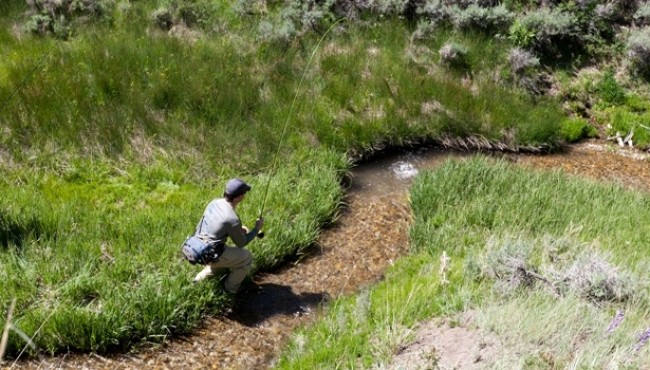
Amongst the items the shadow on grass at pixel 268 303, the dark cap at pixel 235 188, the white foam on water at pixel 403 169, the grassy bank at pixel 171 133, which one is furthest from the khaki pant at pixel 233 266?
the white foam on water at pixel 403 169

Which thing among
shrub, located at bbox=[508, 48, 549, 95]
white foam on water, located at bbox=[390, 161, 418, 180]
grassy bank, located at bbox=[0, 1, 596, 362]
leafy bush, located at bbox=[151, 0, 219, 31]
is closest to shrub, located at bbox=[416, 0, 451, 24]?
grassy bank, located at bbox=[0, 1, 596, 362]

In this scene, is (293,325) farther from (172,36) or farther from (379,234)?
(172,36)

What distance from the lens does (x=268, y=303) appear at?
7.67 metres

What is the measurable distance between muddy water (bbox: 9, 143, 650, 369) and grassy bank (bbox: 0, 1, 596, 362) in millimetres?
221

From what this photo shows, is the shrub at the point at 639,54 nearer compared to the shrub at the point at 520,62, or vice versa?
the shrub at the point at 520,62

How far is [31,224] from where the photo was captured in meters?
7.59

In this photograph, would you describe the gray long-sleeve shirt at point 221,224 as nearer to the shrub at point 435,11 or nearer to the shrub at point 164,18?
the shrub at point 164,18

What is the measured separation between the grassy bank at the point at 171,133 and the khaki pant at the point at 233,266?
173 mm

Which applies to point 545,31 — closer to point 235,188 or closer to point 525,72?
point 525,72

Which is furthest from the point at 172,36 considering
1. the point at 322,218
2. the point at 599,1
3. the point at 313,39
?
the point at 599,1

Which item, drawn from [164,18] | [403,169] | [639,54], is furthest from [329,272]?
[639,54]

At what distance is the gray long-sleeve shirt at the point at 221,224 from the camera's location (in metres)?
6.74

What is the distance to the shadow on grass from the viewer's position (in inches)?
292

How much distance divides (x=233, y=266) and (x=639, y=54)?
36.9 feet
